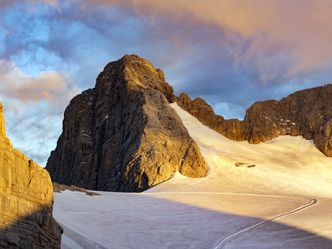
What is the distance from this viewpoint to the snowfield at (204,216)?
65.0 feet

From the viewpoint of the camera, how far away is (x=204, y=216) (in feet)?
87.5

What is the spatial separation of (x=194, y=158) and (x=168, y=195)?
1616 cm

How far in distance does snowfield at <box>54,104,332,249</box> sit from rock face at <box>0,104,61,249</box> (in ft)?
12.7

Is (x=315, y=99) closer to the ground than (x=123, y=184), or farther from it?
farther from it

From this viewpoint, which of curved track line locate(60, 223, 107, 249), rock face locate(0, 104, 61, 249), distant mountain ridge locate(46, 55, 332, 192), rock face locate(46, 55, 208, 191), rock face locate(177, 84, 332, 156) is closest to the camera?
rock face locate(0, 104, 61, 249)

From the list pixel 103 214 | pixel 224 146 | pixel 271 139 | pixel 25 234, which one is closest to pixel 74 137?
pixel 224 146

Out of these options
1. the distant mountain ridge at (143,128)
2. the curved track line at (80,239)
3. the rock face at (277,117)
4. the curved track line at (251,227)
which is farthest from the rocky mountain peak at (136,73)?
the curved track line at (80,239)

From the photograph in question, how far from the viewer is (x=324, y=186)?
48.3 metres

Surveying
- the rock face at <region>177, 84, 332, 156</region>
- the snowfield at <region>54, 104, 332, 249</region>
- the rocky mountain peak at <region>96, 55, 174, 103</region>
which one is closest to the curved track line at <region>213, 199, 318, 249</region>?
the snowfield at <region>54, 104, 332, 249</region>

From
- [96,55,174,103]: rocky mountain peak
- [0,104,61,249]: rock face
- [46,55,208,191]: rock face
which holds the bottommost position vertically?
[0,104,61,249]: rock face

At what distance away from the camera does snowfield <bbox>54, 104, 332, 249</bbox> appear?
19.8 metres

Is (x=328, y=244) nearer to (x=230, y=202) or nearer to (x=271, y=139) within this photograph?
(x=230, y=202)

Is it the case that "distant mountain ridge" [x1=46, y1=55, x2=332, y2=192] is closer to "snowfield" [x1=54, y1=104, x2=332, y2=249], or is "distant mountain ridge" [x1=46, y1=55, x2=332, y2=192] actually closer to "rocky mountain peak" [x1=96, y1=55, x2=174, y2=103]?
"rocky mountain peak" [x1=96, y1=55, x2=174, y2=103]

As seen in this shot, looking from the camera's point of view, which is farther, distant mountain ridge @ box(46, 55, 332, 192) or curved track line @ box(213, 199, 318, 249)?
distant mountain ridge @ box(46, 55, 332, 192)
